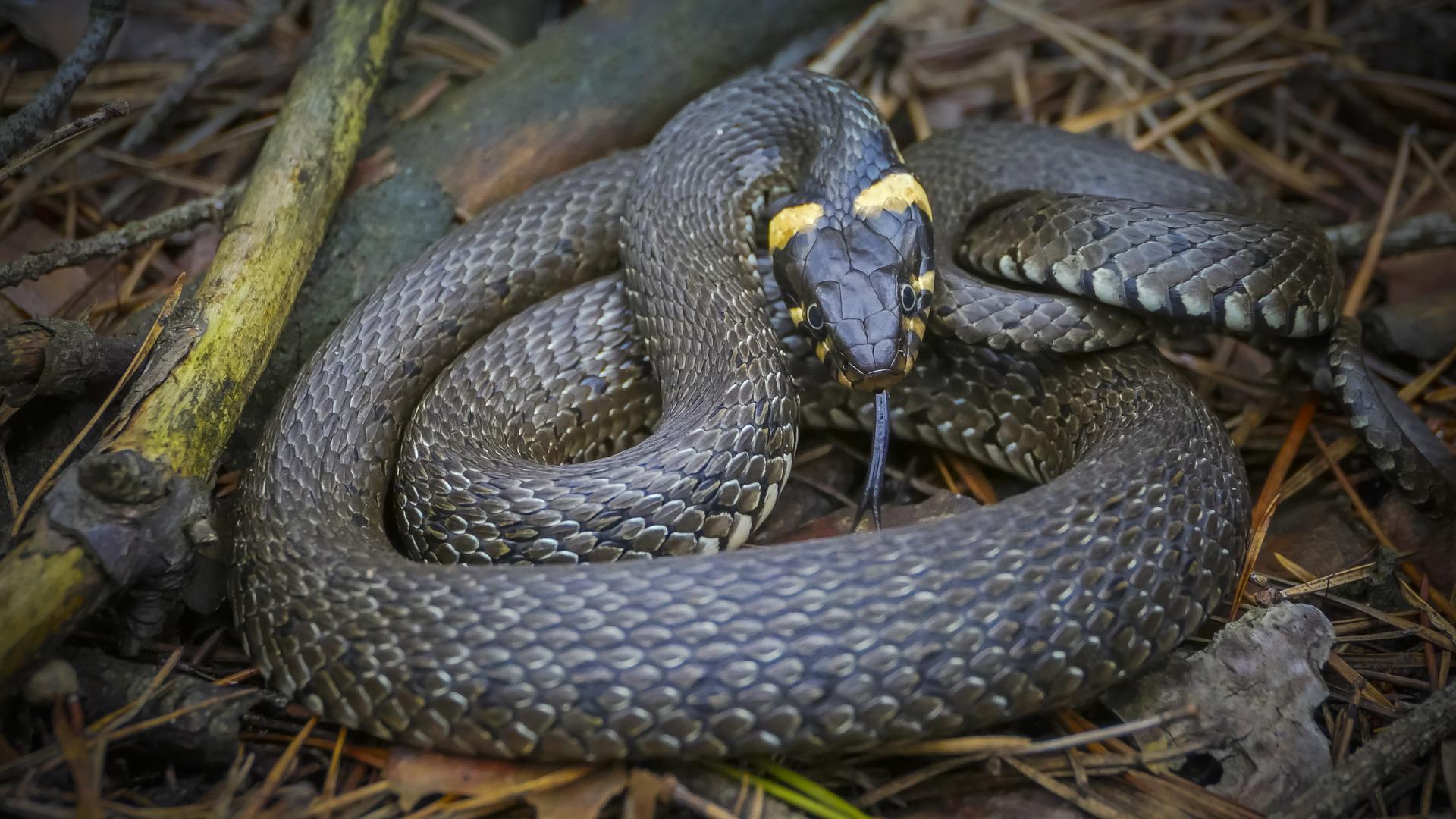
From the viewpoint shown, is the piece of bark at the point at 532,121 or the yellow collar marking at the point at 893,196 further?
the piece of bark at the point at 532,121

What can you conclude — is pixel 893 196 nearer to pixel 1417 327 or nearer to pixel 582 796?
pixel 1417 327

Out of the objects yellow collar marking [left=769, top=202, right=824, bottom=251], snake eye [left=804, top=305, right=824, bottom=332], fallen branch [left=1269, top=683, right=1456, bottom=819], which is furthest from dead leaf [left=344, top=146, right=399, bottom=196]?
fallen branch [left=1269, top=683, right=1456, bottom=819]

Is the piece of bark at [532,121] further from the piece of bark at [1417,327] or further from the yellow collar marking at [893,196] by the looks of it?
the piece of bark at [1417,327]

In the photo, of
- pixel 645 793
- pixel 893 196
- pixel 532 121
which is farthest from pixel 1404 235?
pixel 645 793

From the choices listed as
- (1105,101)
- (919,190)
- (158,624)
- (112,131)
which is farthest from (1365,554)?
(112,131)

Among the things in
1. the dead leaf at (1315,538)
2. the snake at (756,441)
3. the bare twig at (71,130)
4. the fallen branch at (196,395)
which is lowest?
the dead leaf at (1315,538)

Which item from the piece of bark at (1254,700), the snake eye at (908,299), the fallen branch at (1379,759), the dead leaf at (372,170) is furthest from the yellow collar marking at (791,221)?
the fallen branch at (1379,759)

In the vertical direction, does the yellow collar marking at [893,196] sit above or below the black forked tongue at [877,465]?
above
